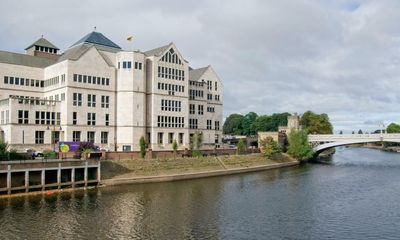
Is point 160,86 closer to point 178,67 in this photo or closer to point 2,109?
point 178,67

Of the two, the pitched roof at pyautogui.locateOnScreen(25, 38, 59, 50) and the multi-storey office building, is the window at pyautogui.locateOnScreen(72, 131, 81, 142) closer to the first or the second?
the multi-storey office building

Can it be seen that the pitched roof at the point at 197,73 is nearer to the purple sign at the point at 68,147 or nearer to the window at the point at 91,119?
the window at the point at 91,119

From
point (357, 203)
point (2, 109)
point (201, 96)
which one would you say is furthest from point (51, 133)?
point (357, 203)

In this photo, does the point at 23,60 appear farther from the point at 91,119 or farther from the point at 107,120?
the point at 107,120

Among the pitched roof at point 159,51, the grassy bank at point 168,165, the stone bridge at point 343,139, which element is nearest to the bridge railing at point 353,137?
the stone bridge at point 343,139

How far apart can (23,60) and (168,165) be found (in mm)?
40453

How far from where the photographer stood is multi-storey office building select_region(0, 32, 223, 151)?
258 feet

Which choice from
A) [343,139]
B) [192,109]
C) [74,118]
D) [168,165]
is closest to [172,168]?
[168,165]

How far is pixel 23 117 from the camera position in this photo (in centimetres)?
7669

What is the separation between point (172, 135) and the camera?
95.4 m

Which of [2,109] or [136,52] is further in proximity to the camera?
[136,52]

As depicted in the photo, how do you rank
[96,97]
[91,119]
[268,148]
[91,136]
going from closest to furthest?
[91,119]
[91,136]
[96,97]
[268,148]

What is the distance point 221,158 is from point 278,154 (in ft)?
86.5

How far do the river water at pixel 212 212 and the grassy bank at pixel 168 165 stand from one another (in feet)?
17.2
